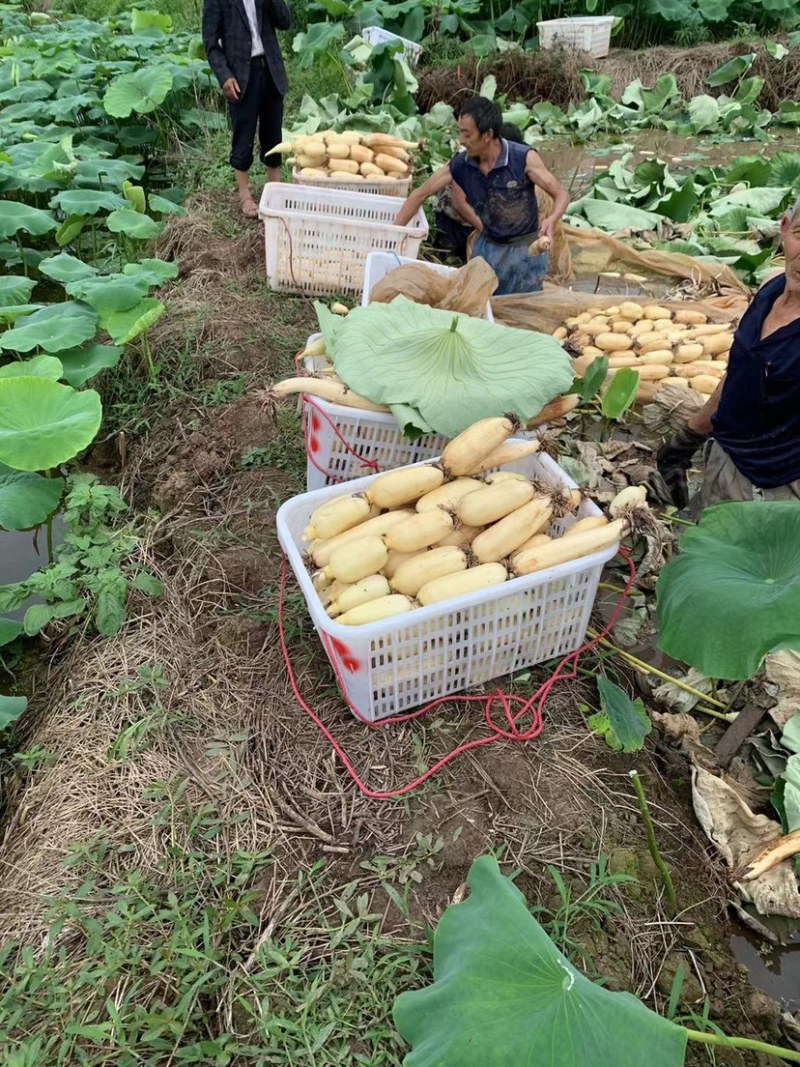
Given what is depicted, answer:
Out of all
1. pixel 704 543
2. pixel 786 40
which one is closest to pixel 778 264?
pixel 704 543

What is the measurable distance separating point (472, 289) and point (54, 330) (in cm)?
221

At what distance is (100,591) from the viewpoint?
291 cm

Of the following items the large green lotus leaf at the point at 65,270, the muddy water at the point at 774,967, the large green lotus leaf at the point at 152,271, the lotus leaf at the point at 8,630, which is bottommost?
the lotus leaf at the point at 8,630

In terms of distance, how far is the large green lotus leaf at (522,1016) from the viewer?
4.42 feet

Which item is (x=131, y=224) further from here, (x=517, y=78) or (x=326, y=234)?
(x=517, y=78)

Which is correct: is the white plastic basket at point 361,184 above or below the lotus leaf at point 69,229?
above

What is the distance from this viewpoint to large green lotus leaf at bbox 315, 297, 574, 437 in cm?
262

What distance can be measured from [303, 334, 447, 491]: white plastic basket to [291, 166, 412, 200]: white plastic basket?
9.04 feet

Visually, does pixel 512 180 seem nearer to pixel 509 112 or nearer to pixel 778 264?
pixel 778 264

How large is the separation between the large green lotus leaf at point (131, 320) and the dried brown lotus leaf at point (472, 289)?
156 centimetres

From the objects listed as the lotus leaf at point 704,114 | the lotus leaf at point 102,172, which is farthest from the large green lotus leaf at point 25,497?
the lotus leaf at point 704,114

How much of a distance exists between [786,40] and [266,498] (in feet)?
36.1

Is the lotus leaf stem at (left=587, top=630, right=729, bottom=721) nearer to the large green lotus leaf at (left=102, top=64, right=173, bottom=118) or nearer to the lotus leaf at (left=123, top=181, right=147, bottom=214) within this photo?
the lotus leaf at (left=123, top=181, right=147, bottom=214)

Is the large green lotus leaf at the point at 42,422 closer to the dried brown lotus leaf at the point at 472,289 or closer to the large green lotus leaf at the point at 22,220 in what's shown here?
the dried brown lotus leaf at the point at 472,289
